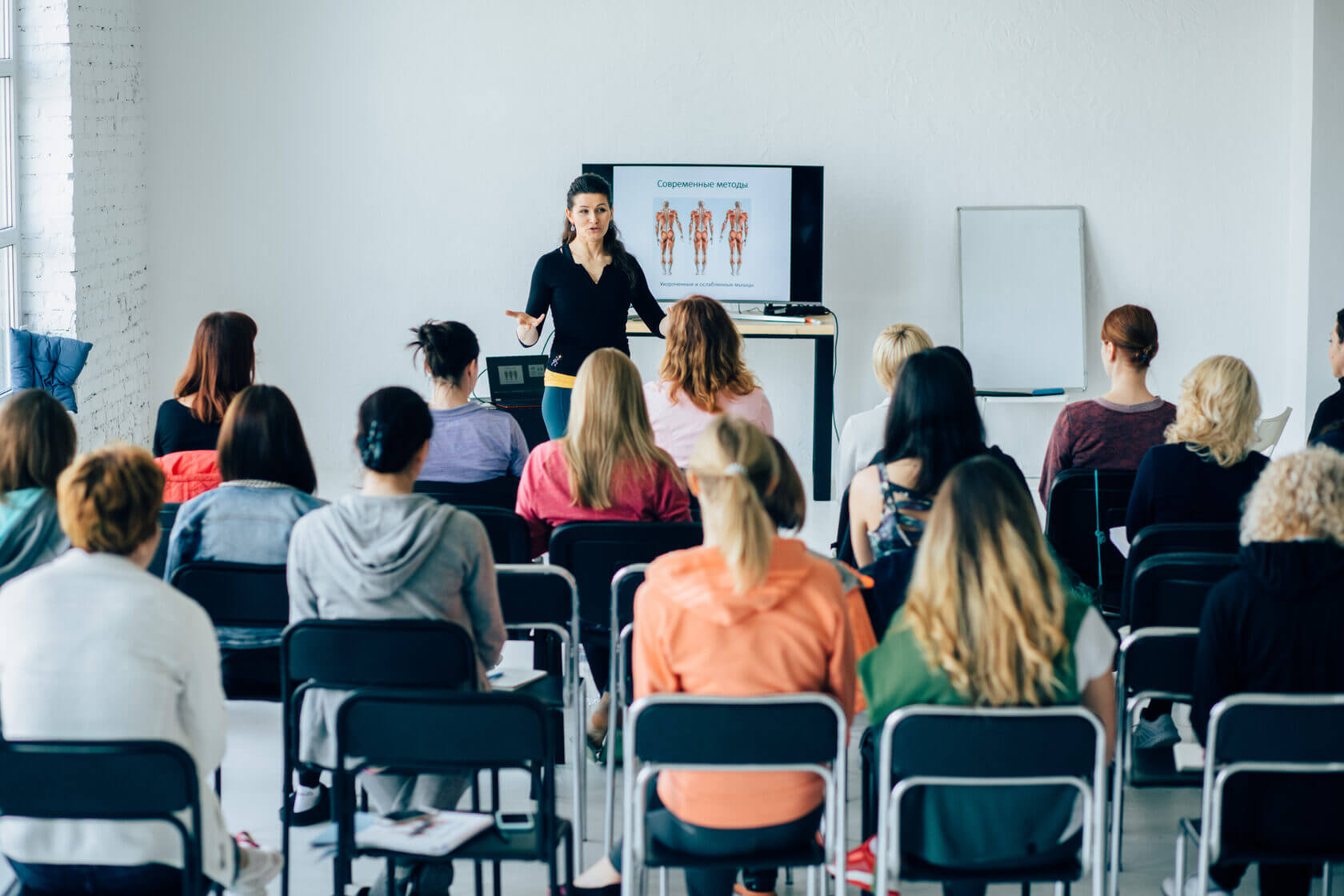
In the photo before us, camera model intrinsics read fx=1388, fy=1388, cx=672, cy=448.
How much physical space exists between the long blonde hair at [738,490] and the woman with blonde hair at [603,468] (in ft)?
3.37

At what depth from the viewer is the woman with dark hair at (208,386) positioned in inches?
152

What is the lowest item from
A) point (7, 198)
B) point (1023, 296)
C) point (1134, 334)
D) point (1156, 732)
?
point (1156, 732)

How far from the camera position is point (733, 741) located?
2221mm

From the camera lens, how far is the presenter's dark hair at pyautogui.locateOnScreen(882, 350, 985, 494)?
9.76ft

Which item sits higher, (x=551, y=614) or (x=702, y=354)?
(x=702, y=354)

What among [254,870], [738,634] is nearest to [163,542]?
[254,870]

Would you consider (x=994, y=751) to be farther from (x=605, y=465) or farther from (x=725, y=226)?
(x=725, y=226)

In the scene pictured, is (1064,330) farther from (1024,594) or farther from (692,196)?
(1024,594)

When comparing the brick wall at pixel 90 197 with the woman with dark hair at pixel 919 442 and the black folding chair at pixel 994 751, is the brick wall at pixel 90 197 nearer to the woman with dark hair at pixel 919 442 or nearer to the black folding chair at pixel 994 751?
Answer: the woman with dark hair at pixel 919 442

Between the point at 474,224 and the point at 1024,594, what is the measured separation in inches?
218

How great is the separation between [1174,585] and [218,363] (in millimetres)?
2565

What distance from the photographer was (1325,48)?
6.89m

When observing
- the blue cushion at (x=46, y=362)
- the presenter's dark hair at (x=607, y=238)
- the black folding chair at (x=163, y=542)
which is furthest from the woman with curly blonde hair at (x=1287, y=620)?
the blue cushion at (x=46, y=362)

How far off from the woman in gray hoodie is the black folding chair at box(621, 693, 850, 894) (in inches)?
22.2
